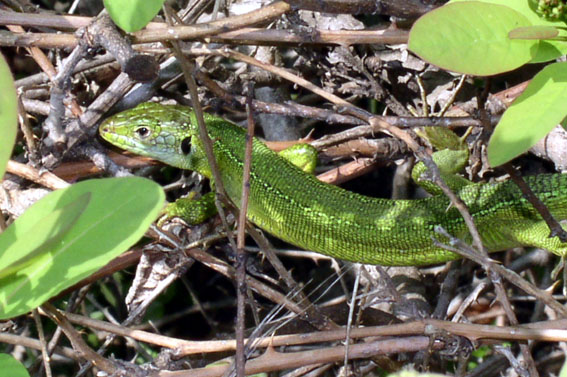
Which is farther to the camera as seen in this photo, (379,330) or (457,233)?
(457,233)

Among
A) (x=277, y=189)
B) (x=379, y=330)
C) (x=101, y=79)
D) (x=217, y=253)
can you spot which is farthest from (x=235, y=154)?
(x=379, y=330)

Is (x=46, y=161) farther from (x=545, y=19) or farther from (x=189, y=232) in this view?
(x=545, y=19)

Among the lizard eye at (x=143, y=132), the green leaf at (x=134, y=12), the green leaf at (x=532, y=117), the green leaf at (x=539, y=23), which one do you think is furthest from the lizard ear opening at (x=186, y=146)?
the green leaf at (x=532, y=117)

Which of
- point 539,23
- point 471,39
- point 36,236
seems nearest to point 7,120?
point 36,236

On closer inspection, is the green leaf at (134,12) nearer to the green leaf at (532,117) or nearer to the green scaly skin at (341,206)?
the green leaf at (532,117)

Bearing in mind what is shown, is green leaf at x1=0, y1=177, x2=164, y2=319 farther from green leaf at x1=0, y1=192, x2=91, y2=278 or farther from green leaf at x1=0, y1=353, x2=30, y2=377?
green leaf at x1=0, y1=353, x2=30, y2=377

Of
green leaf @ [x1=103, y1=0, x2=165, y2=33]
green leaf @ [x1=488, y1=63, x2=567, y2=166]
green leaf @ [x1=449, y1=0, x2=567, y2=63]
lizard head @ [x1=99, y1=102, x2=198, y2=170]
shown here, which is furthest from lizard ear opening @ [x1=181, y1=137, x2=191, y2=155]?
green leaf @ [x1=488, y1=63, x2=567, y2=166]
